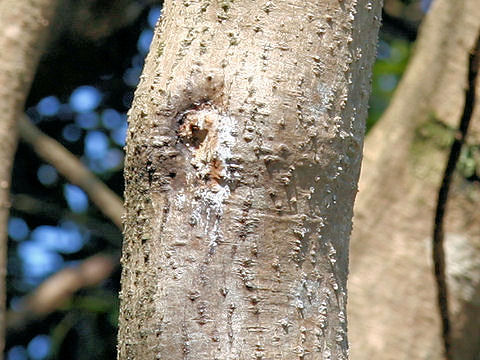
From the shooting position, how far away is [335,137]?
0.61 meters

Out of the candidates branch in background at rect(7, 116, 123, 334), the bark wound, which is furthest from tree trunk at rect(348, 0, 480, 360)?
the bark wound

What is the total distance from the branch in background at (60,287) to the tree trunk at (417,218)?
0.97m

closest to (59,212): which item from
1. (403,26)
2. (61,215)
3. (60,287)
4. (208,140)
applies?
(61,215)

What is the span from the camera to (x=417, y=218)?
1.68 meters

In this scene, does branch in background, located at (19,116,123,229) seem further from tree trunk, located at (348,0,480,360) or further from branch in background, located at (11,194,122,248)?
tree trunk, located at (348,0,480,360)

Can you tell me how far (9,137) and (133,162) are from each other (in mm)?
765

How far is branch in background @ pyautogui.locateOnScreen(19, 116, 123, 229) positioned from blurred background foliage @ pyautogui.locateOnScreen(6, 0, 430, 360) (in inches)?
13.6

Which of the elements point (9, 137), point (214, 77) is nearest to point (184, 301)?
point (214, 77)

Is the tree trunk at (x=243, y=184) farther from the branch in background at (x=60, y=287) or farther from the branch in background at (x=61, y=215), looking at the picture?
the branch in background at (x=61, y=215)

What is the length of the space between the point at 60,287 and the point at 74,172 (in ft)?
1.65

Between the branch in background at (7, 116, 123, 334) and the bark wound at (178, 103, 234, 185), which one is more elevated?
the branch in background at (7, 116, 123, 334)

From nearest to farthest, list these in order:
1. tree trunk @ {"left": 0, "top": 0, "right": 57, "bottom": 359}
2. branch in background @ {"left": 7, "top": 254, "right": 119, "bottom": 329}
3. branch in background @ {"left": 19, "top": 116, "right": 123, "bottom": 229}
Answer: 1. tree trunk @ {"left": 0, "top": 0, "right": 57, "bottom": 359}
2. branch in background @ {"left": 19, "top": 116, "right": 123, "bottom": 229}
3. branch in background @ {"left": 7, "top": 254, "right": 119, "bottom": 329}

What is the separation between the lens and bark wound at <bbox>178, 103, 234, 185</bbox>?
585mm

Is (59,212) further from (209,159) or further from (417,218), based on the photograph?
(209,159)
